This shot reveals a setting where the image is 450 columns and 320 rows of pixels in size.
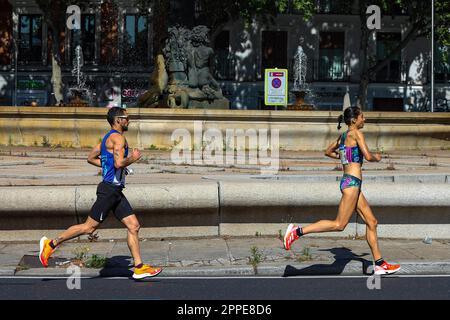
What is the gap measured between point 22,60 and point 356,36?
61.0ft

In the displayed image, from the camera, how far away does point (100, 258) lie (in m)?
9.48

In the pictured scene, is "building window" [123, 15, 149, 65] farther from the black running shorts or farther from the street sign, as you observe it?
the black running shorts

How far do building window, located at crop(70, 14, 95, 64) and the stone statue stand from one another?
86.3 ft

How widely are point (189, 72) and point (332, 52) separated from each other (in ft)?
92.5

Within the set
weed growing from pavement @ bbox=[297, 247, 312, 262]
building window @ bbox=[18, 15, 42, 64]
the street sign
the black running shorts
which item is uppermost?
building window @ bbox=[18, 15, 42, 64]

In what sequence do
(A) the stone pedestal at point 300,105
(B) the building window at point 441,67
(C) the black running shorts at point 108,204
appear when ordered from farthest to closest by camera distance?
(B) the building window at point 441,67 → (A) the stone pedestal at point 300,105 → (C) the black running shorts at point 108,204

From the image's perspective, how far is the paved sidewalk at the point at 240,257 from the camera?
916 cm

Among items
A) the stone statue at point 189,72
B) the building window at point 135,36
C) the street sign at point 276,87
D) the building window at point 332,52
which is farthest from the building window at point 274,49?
the stone statue at point 189,72

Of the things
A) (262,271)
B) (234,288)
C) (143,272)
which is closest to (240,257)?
(262,271)

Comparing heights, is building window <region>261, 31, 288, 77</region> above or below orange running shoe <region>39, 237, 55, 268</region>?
above

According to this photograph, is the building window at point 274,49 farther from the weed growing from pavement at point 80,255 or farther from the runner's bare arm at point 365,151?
the runner's bare arm at point 365,151

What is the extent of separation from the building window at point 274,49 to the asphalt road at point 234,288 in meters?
40.4

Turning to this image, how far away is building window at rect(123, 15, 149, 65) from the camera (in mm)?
48281

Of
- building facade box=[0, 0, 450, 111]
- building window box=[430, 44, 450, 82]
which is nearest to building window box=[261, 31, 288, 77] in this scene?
building facade box=[0, 0, 450, 111]
